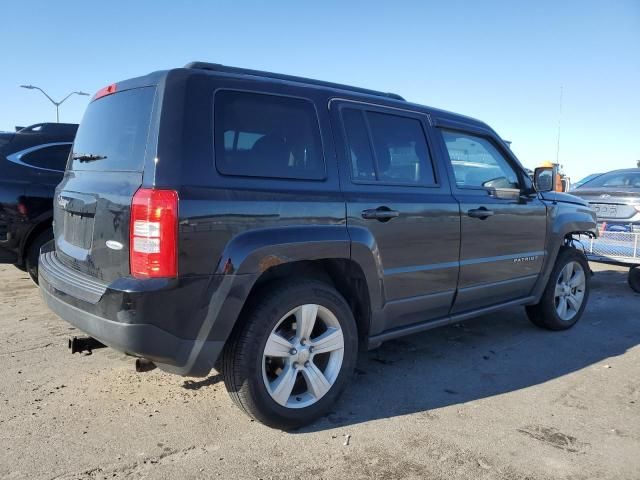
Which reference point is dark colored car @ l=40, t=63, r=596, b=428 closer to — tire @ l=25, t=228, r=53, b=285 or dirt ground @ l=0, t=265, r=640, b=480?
dirt ground @ l=0, t=265, r=640, b=480

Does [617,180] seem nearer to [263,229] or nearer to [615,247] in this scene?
[615,247]

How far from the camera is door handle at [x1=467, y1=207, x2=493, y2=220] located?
13.5 ft

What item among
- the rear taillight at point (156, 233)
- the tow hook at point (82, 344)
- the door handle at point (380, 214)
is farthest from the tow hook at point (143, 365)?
the door handle at point (380, 214)

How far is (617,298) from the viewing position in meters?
7.05

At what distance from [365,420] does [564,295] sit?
3.13 meters

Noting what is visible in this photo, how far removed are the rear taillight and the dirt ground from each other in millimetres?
1034

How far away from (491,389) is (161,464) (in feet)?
7.67

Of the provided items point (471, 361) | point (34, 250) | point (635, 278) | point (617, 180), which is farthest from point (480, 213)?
point (617, 180)

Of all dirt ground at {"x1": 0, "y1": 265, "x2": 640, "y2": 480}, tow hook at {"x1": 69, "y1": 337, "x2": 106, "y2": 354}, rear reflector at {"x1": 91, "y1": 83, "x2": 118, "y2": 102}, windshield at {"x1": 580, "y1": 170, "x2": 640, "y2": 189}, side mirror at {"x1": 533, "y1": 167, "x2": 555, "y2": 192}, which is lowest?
dirt ground at {"x1": 0, "y1": 265, "x2": 640, "y2": 480}

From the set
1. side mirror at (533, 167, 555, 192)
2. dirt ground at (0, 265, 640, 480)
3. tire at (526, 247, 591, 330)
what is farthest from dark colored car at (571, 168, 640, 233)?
dirt ground at (0, 265, 640, 480)

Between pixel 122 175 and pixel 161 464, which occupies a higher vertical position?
pixel 122 175

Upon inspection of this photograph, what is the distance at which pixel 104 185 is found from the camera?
291cm

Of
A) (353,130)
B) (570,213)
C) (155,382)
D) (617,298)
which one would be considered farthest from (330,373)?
(617,298)

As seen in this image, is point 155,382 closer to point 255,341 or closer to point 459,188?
point 255,341
